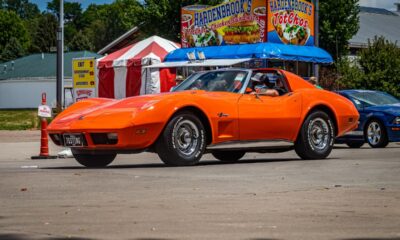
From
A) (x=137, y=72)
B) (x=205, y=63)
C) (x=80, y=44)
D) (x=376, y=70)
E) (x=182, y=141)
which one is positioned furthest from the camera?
(x=80, y=44)

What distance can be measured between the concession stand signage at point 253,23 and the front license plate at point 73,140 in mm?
16118

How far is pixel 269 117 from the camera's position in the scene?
1348 centimetres

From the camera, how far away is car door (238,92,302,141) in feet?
43.1

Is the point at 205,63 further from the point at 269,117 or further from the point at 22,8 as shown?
the point at 22,8

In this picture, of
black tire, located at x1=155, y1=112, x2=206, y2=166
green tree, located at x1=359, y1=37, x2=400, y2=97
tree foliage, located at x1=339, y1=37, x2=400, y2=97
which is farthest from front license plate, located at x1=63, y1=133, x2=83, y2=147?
green tree, located at x1=359, y1=37, x2=400, y2=97

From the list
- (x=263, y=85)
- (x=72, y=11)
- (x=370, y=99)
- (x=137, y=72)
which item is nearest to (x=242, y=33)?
(x=137, y=72)

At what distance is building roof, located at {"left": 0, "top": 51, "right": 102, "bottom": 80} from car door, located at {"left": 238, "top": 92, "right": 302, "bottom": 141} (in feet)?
202

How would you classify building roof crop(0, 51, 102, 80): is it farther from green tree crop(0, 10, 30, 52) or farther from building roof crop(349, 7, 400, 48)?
green tree crop(0, 10, 30, 52)

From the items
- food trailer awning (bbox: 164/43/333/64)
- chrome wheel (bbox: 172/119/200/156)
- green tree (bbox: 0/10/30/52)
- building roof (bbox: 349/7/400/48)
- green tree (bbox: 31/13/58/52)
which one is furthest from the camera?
green tree (bbox: 0/10/30/52)

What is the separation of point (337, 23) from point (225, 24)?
2977cm

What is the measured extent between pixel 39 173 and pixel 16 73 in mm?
69413

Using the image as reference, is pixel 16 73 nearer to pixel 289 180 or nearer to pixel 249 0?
pixel 249 0

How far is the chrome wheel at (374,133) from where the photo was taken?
20.0 meters

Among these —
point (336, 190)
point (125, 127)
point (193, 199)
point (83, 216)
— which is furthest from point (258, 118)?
point (83, 216)
